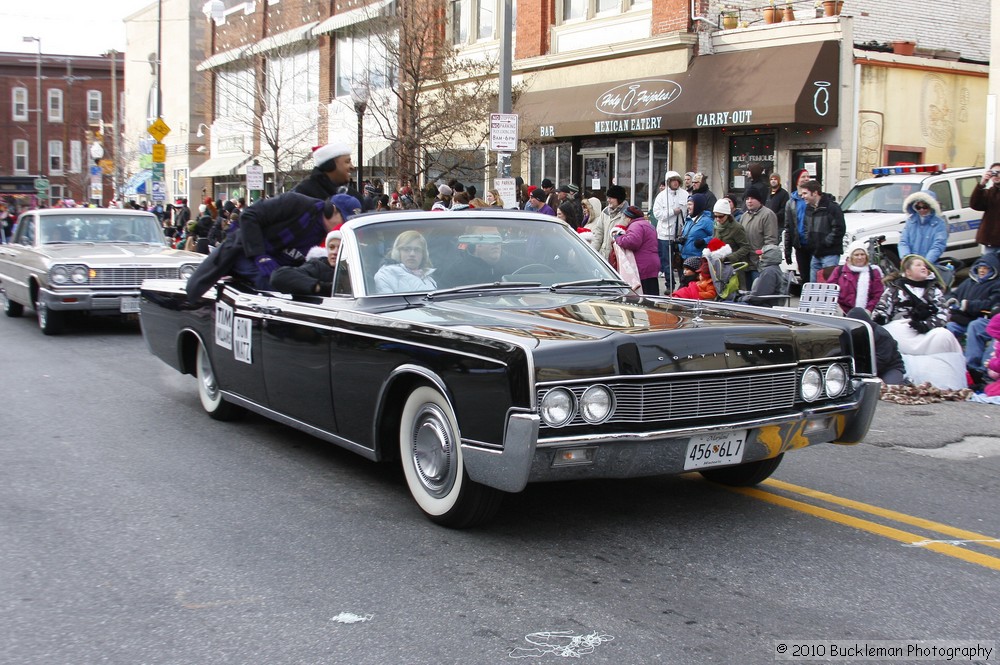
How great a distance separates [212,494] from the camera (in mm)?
5852

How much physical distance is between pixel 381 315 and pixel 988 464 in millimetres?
4078

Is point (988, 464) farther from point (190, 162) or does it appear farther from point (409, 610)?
point (190, 162)

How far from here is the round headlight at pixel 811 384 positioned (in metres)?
5.12

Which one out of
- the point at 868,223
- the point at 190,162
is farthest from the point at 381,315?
the point at 190,162

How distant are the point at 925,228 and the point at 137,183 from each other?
1675 inches


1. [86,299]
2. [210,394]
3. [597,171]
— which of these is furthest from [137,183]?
[210,394]

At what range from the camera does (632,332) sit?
4.73 m

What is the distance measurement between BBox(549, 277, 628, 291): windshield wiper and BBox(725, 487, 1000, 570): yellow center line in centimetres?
138

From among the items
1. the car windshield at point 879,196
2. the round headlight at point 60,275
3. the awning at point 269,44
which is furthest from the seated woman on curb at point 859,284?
the awning at point 269,44

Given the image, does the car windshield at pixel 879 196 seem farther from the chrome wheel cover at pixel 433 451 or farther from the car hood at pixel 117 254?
the chrome wheel cover at pixel 433 451

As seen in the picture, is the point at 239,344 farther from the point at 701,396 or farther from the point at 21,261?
the point at 21,261

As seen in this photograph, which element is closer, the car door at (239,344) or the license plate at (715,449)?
the license plate at (715,449)

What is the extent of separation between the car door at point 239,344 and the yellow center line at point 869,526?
3021 mm

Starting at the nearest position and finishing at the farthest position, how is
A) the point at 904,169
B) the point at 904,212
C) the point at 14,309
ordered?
the point at 14,309 < the point at 904,212 < the point at 904,169
